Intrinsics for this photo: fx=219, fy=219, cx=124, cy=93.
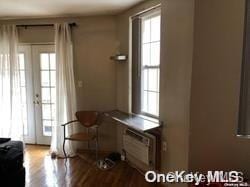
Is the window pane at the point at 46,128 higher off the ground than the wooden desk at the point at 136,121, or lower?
lower

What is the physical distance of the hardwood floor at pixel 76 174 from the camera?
308 cm

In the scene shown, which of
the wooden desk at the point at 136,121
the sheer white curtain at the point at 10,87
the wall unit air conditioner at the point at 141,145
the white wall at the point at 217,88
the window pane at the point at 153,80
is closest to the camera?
the white wall at the point at 217,88

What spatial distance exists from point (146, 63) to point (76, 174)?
201 centimetres

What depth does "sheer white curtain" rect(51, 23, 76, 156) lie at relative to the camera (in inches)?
158

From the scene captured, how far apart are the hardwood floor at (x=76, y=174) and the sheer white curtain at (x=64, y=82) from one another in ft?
1.23

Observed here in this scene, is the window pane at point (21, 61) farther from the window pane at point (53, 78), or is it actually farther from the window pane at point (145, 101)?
the window pane at point (145, 101)

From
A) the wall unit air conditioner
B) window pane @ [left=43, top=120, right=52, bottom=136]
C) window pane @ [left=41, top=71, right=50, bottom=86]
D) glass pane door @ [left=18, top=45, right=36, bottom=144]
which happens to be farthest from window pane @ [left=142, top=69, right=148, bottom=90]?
glass pane door @ [left=18, top=45, right=36, bottom=144]

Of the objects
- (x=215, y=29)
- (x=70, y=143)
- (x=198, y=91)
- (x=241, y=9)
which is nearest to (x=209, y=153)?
(x=198, y=91)

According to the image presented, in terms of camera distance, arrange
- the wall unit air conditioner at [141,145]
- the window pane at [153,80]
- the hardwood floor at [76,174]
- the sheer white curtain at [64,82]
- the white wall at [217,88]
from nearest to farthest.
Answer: the white wall at [217,88] < the wall unit air conditioner at [141,145] < the hardwood floor at [76,174] < the window pane at [153,80] < the sheer white curtain at [64,82]

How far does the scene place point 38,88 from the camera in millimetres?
4465

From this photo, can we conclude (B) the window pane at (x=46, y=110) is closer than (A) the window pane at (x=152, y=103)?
No

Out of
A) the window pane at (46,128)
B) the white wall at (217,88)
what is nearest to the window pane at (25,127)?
the window pane at (46,128)

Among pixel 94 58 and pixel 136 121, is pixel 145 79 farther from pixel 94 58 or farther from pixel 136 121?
pixel 94 58

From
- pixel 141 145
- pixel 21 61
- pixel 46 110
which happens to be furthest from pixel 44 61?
pixel 141 145
